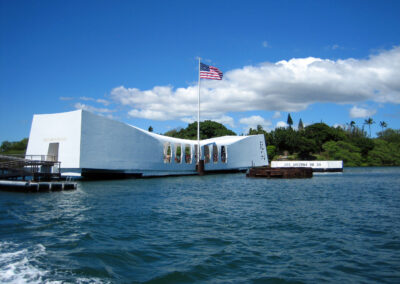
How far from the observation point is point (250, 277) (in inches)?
197

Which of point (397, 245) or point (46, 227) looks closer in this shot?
point (397, 245)

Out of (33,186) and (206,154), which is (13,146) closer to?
(206,154)

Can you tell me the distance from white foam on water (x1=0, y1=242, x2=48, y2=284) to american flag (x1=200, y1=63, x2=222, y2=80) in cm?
2691

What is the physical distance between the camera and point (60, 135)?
25719mm

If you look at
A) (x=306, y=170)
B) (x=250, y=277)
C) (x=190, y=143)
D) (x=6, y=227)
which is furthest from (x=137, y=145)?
(x=250, y=277)

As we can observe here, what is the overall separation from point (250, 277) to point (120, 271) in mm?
2088

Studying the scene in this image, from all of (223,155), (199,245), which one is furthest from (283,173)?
(199,245)

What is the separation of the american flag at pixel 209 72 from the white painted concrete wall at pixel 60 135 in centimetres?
1265

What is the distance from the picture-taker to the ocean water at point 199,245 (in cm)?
511

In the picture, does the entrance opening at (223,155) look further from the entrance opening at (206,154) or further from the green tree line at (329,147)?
the green tree line at (329,147)

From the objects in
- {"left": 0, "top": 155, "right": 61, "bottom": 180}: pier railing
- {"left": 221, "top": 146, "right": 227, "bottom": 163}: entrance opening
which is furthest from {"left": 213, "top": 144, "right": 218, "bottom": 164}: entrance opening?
{"left": 0, "top": 155, "right": 61, "bottom": 180}: pier railing

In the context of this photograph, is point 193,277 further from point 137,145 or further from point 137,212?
point 137,145

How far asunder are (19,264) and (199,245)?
130 inches

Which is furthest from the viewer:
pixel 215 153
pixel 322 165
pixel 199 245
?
pixel 322 165
